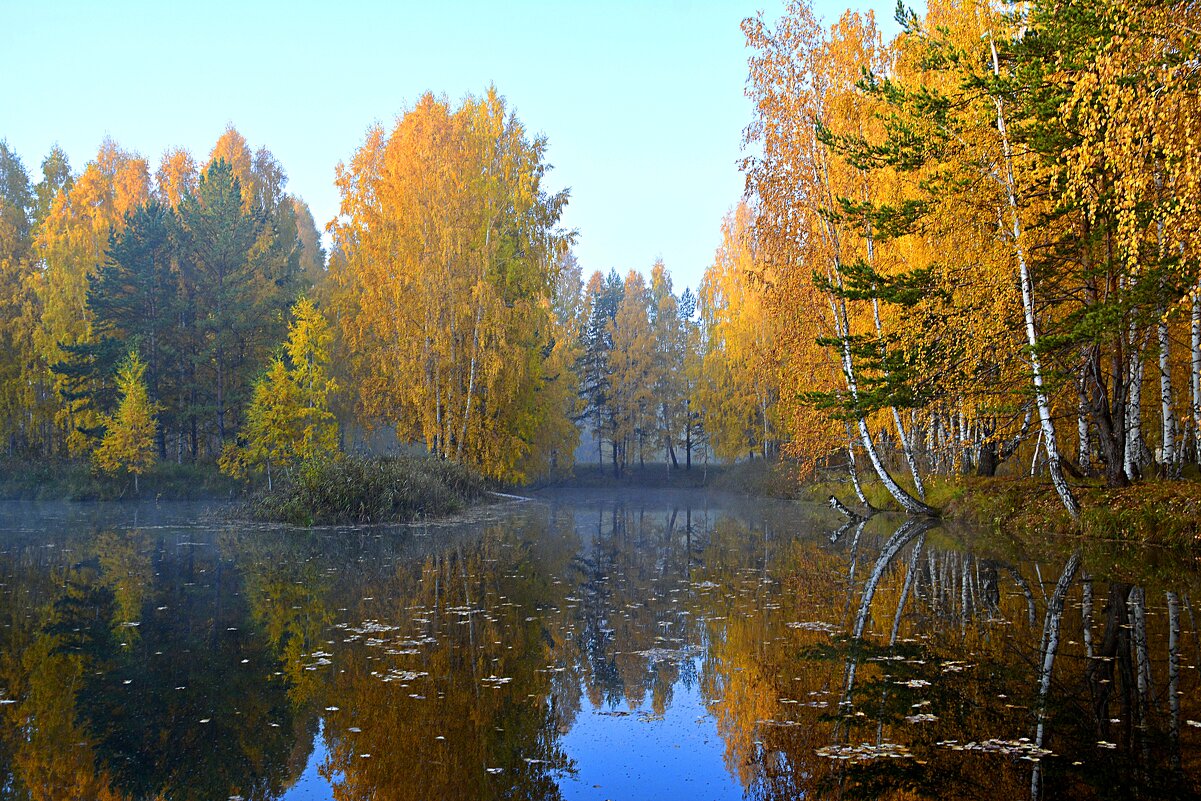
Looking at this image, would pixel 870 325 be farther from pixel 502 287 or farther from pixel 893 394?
pixel 502 287

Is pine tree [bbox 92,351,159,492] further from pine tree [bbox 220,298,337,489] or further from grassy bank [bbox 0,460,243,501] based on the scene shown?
pine tree [bbox 220,298,337,489]

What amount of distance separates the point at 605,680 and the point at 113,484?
32.0m

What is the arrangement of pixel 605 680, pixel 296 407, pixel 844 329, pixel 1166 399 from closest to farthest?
pixel 605 680
pixel 1166 399
pixel 844 329
pixel 296 407

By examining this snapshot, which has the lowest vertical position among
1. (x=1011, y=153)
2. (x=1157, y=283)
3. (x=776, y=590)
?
(x=776, y=590)

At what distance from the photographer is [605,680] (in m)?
6.69

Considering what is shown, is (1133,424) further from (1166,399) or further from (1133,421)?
(1166,399)

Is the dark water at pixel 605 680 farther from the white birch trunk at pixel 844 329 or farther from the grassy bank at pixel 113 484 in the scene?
the grassy bank at pixel 113 484

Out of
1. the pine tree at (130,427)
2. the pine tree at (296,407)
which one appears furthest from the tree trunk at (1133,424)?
the pine tree at (130,427)

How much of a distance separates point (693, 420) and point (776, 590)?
143 feet

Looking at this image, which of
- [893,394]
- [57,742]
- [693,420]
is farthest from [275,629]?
[693,420]

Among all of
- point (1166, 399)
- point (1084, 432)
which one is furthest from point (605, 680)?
point (1084, 432)

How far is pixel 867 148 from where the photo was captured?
17.0m

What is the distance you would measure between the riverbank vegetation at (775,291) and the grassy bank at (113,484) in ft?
2.67

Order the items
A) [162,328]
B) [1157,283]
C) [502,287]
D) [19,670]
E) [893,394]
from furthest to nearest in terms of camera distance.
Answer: [162,328] → [502,287] → [893,394] → [1157,283] → [19,670]
